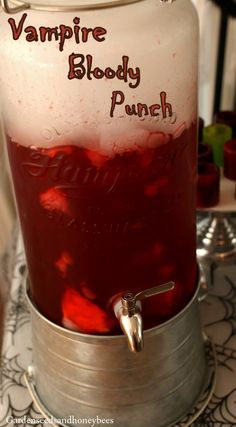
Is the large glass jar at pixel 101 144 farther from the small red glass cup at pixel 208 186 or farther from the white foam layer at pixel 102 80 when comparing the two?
the small red glass cup at pixel 208 186

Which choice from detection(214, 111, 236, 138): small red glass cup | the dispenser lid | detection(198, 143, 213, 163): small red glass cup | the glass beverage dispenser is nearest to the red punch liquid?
the glass beverage dispenser

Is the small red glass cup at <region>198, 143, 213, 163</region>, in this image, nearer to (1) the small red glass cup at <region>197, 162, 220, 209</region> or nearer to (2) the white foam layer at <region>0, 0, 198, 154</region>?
(1) the small red glass cup at <region>197, 162, 220, 209</region>

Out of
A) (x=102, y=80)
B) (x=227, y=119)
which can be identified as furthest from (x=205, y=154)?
(x=102, y=80)

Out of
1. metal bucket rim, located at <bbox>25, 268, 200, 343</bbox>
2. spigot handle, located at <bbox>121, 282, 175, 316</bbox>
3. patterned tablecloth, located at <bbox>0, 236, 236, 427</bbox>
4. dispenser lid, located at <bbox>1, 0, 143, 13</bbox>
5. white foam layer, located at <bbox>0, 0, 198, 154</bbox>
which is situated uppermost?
dispenser lid, located at <bbox>1, 0, 143, 13</bbox>

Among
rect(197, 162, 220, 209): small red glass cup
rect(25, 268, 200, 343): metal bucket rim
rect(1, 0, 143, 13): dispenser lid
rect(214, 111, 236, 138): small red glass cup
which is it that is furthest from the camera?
rect(214, 111, 236, 138): small red glass cup

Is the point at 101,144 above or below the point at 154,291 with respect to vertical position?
above

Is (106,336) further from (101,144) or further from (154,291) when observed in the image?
(101,144)

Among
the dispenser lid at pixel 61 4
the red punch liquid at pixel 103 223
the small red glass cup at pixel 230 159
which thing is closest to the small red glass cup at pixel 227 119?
the small red glass cup at pixel 230 159
